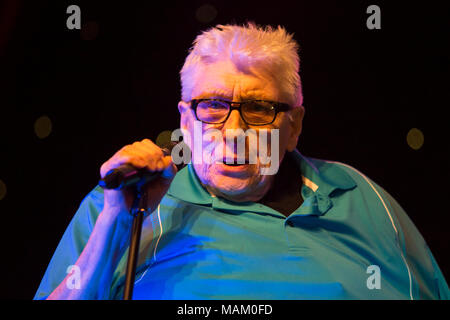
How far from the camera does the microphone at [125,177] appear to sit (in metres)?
0.94

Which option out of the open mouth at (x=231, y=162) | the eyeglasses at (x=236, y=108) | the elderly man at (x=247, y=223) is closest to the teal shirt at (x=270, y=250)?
the elderly man at (x=247, y=223)

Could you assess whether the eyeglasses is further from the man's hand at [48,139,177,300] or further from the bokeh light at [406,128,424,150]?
the bokeh light at [406,128,424,150]

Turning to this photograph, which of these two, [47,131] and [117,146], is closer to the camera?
[47,131]

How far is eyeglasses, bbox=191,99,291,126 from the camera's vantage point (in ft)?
5.00

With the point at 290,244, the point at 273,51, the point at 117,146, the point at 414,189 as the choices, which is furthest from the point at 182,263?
the point at 414,189

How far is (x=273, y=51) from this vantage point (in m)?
1.60

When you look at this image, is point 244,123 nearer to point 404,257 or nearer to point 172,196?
point 172,196

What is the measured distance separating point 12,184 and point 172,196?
2.64ft

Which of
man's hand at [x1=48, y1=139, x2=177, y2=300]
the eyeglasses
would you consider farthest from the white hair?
man's hand at [x1=48, y1=139, x2=177, y2=300]

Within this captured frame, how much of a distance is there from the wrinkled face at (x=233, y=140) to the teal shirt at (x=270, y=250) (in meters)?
0.08

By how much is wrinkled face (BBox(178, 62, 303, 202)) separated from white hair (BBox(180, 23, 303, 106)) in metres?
0.03

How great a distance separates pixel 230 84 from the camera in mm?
1536

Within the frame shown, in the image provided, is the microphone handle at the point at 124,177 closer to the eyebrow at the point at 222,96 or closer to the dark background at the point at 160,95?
the eyebrow at the point at 222,96
